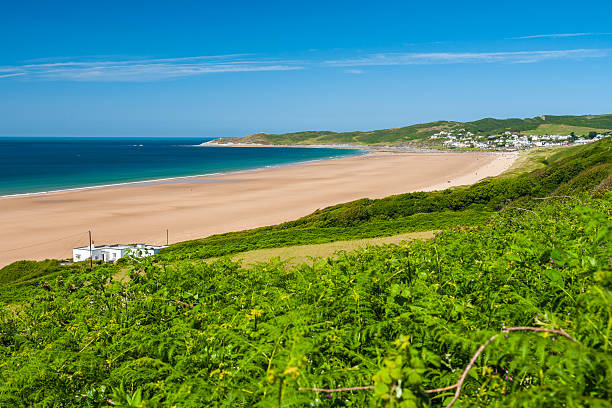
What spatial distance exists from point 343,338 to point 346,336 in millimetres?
58

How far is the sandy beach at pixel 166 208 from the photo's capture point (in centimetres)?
2931

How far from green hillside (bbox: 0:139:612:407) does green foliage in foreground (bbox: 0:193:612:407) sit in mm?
15

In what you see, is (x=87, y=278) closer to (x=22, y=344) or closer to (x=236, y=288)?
(x=22, y=344)

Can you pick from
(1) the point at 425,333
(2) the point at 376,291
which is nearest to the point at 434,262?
(2) the point at 376,291

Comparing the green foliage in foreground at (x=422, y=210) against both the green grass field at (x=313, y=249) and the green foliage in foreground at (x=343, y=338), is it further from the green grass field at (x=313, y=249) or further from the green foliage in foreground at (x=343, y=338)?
the green foliage in foreground at (x=343, y=338)

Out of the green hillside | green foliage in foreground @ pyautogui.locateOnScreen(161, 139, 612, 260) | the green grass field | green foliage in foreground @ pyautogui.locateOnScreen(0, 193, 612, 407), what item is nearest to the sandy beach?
green foliage in foreground @ pyautogui.locateOnScreen(161, 139, 612, 260)

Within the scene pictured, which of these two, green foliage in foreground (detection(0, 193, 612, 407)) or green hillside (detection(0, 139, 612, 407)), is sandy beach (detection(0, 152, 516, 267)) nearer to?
green hillside (detection(0, 139, 612, 407))

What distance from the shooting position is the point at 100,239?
95.3ft

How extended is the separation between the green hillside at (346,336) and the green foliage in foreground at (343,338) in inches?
0.6

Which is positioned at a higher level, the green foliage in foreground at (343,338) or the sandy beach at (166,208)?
the green foliage in foreground at (343,338)

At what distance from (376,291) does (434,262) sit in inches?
44.8

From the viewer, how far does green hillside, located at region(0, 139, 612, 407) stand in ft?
6.09

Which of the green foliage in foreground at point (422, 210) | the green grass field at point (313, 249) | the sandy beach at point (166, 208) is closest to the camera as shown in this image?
the green grass field at point (313, 249)

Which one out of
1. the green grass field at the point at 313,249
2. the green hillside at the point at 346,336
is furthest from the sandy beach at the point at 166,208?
the green hillside at the point at 346,336
